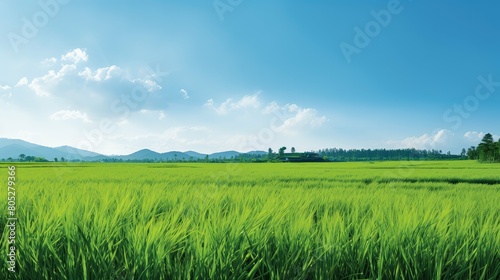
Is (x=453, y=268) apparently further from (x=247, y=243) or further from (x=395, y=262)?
(x=247, y=243)

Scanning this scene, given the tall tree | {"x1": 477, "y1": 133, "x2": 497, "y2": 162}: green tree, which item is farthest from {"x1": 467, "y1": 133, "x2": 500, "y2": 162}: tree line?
the tall tree

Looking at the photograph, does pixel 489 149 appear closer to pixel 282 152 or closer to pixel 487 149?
pixel 487 149

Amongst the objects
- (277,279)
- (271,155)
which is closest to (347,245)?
(277,279)

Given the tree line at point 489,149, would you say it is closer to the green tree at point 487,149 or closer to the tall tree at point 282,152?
the green tree at point 487,149

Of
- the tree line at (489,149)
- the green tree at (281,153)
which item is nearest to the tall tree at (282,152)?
the green tree at (281,153)

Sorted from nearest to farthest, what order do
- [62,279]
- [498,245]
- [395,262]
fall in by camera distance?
[62,279] < [395,262] < [498,245]

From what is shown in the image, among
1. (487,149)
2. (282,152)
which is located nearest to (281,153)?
(282,152)

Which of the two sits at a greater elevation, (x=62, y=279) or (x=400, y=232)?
(x=400, y=232)

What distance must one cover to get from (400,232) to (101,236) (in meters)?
1.87

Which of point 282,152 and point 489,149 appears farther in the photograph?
point 282,152

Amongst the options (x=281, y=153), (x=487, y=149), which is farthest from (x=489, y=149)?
(x=281, y=153)

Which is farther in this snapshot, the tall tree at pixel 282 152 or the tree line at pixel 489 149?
the tall tree at pixel 282 152

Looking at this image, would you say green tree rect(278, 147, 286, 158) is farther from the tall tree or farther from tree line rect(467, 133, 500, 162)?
tree line rect(467, 133, 500, 162)

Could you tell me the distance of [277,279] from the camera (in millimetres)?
1579
